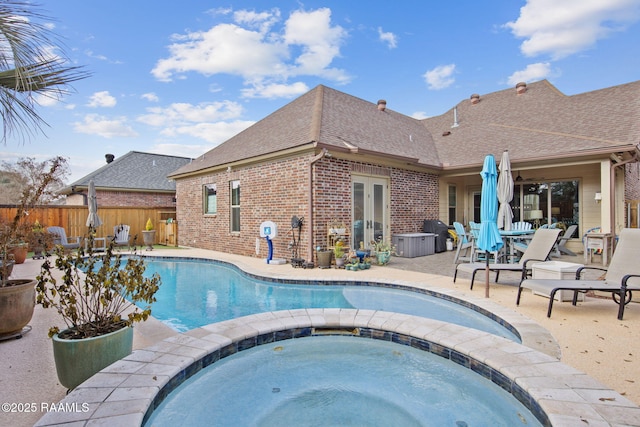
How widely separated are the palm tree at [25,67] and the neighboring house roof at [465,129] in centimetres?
606

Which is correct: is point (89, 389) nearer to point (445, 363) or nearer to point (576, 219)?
point (445, 363)

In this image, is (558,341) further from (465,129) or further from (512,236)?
(465,129)

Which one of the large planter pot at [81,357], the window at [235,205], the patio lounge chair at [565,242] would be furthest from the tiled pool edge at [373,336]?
the patio lounge chair at [565,242]

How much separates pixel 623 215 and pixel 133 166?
2253cm

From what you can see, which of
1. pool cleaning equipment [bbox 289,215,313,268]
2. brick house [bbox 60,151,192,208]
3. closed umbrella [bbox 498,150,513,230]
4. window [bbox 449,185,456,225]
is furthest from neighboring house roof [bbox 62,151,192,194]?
closed umbrella [bbox 498,150,513,230]

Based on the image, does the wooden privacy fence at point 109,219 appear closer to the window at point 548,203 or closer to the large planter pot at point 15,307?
the large planter pot at point 15,307

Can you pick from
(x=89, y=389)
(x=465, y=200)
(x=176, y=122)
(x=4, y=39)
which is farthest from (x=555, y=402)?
(x=176, y=122)

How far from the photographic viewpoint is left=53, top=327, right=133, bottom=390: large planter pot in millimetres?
2570

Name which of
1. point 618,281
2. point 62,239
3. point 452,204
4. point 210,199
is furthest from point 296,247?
point 62,239

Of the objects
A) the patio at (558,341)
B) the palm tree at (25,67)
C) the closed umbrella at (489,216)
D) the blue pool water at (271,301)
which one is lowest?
the blue pool water at (271,301)

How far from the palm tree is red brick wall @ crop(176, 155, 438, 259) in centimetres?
636

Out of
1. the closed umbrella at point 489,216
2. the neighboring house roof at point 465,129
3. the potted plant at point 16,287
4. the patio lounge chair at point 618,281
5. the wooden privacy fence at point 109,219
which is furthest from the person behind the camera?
the wooden privacy fence at point 109,219

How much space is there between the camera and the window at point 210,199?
491 inches

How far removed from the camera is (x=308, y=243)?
8602 millimetres
